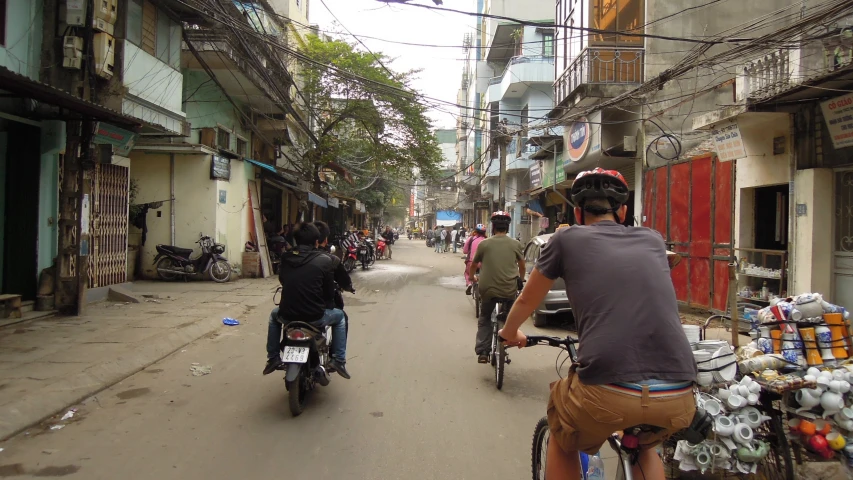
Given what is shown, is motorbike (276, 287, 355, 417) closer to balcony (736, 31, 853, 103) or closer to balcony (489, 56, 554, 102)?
balcony (736, 31, 853, 103)

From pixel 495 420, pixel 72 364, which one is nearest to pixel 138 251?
pixel 72 364

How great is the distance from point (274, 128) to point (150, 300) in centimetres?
917

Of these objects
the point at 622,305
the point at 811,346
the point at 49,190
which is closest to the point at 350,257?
the point at 49,190

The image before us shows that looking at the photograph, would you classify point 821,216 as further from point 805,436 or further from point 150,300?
point 150,300

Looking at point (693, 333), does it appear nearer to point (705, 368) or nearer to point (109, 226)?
point (705, 368)

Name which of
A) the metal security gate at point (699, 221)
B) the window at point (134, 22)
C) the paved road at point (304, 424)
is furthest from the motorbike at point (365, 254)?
the paved road at point (304, 424)

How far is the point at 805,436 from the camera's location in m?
3.16

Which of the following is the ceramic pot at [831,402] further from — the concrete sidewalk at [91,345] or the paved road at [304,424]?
the concrete sidewalk at [91,345]

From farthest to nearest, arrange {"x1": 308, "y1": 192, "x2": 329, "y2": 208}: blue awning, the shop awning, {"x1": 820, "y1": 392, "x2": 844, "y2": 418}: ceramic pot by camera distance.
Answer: {"x1": 308, "y1": 192, "x2": 329, "y2": 208}: blue awning → the shop awning → {"x1": 820, "y1": 392, "x2": 844, "y2": 418}: ceramic pot

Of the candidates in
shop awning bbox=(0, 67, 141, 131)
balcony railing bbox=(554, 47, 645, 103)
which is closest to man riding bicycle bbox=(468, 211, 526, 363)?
shop awning bbox=(0, 67, 141, 131)

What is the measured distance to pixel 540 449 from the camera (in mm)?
2824

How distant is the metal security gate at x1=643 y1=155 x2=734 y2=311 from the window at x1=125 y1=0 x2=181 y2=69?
1039 centimetres

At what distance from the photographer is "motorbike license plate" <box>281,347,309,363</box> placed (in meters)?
4.43

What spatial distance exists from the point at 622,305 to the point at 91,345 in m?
6.71
